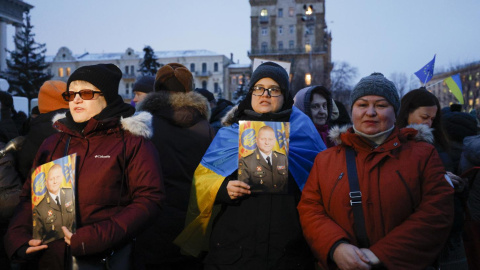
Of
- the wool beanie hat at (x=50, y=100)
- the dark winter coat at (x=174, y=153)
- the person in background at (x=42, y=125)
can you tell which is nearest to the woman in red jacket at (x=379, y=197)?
the dark winter coat at (x=174, y=153)

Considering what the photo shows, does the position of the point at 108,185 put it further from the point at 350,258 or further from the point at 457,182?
the point at 457,182

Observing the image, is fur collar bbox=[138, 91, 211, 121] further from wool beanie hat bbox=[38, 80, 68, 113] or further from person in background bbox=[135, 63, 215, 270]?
wool beanie hat bbox=[38, 80, 68, 113]

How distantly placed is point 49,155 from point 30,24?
44.2 m

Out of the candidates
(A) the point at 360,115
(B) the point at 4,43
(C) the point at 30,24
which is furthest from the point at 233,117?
(B) the point at 4,43

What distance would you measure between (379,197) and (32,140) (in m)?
3.30

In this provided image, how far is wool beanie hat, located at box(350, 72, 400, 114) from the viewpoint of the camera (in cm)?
297

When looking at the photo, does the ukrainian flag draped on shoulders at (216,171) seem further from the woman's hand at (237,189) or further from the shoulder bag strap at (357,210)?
the shoulder bag strap at (357,210)

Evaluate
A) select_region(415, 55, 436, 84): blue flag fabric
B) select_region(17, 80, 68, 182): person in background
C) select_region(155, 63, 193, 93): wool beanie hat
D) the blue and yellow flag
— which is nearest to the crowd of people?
select_region(17, 80, 68, 182): person in background

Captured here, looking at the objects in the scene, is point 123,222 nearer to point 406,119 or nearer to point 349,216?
point 349,216

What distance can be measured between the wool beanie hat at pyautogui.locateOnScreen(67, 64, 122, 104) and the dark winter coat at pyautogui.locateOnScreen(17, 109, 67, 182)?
4.26ft

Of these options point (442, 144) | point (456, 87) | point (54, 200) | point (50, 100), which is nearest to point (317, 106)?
point (442, 144)

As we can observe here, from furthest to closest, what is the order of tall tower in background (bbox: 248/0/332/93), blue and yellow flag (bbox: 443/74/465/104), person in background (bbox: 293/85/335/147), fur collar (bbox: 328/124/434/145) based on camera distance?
tall tower in background (bbox: 248/0/332/93), blue and yellow flag (bbox: 443/74/465/104), person in background (bbox: 293/85/335/147), fur collar (bbox: 328/124/434/145)

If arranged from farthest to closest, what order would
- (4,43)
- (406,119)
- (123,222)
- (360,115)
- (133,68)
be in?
(133,68)
(4,43)
(406,119)
(360,115)
(123,222)

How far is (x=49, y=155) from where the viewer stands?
9.87 feet
